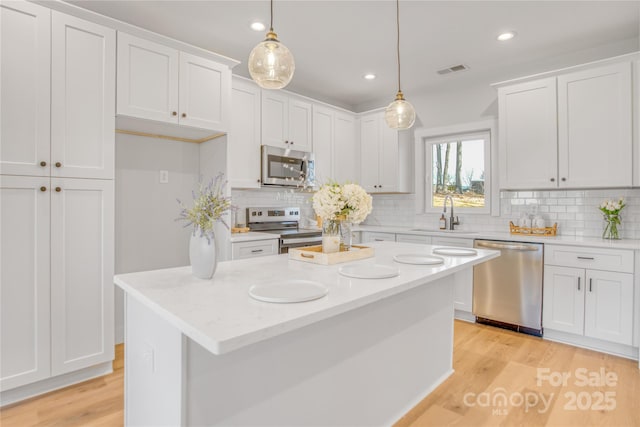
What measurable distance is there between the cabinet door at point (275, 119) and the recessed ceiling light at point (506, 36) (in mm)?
2154

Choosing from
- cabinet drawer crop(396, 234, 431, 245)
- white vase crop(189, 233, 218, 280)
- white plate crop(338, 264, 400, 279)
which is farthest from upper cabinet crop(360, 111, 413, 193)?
white vase crop(189, 233, 218, 280)

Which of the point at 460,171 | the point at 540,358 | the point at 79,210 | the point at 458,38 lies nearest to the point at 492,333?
the point at 540,358

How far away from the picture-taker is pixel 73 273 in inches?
91.8

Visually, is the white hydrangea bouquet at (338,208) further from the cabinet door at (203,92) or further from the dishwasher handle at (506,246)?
the dishwasher handle at (506,246)

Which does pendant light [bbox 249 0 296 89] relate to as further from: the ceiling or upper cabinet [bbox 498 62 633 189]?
upper cabinet [bbox 498 62 633 189]

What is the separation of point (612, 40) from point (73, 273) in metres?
4.77

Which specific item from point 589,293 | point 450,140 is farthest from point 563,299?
point 450,140

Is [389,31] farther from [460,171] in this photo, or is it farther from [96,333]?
[96,333]

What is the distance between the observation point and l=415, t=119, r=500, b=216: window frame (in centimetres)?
A: 396

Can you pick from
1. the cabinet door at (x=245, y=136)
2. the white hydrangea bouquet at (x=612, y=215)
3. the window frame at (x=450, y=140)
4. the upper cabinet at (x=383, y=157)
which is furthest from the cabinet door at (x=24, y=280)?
the white hydrangea bouquet at (x=612, y=215)

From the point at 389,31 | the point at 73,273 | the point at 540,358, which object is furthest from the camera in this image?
the point at 389,31

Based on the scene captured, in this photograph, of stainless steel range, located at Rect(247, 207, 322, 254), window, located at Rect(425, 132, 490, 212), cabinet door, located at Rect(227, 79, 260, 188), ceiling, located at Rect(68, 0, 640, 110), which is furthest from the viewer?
window, located at Rect(425, 132, 490, 212)

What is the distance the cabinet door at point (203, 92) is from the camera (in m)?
2.88

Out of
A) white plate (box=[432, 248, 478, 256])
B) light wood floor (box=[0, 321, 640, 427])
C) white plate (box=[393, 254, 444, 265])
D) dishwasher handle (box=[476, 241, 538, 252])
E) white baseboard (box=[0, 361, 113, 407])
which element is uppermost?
white plate (box=[432, 248, 478, 256])
